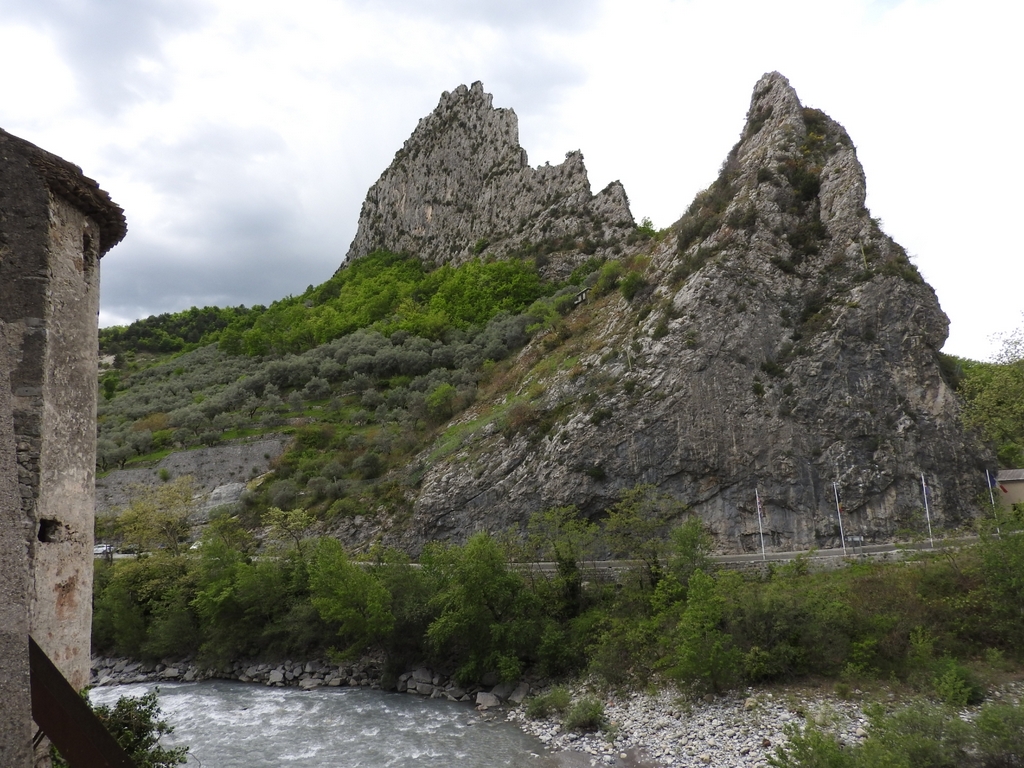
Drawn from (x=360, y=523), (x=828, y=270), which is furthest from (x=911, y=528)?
(x=360, y=523)

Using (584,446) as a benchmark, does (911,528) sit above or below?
below

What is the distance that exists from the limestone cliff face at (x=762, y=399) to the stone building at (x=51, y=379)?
28050 millimetres

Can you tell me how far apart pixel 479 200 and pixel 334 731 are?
75.1 metres

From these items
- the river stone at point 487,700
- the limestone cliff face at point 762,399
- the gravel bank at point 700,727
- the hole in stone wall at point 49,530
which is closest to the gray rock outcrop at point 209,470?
the limestone cliff face at point 762,399

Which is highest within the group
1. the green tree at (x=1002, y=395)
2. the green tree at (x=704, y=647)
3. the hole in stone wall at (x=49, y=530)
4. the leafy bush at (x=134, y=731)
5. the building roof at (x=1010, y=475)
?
the green tree at (x=1002, y=395)

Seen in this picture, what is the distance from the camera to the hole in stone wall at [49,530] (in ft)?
24.1

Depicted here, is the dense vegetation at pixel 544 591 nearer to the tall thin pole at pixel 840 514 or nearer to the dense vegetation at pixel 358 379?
the dense vegetation at pixel 358 379

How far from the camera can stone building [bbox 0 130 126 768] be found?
7301mm

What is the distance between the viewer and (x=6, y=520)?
452cm

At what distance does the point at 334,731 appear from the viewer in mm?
21922

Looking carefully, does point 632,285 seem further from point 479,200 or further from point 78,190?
point 479,200

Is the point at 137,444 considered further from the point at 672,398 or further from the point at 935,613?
the point at 935,613

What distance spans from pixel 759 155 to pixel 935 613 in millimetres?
32575

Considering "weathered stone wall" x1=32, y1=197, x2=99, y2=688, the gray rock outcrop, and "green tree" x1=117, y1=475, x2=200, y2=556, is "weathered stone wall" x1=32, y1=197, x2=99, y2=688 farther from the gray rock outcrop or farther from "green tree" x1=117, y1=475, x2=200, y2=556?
the gray rock outcrop
